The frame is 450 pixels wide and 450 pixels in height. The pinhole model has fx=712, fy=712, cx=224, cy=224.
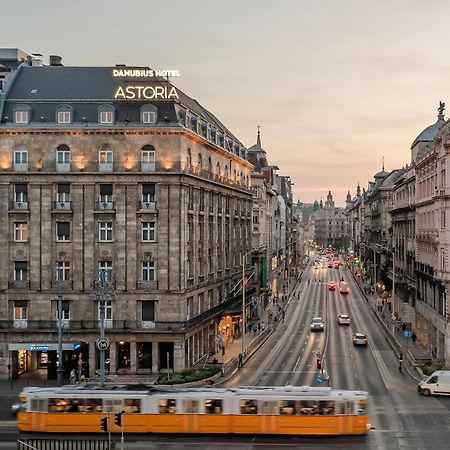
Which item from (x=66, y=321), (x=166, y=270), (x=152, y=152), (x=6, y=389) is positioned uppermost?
(x=152, y=152)

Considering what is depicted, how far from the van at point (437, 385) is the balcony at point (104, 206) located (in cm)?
3248

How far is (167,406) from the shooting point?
144 feet

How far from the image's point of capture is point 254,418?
43.6 meters

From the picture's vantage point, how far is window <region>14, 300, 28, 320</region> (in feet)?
225

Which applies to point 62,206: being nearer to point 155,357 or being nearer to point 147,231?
→ point 147,231

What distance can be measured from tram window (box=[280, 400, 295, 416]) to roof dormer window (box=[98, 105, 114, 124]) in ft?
119

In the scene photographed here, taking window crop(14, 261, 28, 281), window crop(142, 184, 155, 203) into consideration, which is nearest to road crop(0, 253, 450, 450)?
window crop(142, 184, 155, 203)

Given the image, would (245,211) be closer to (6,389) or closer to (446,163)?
(446,163)

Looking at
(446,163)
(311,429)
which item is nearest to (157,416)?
(311,429)

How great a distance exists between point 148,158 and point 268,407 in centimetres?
3242

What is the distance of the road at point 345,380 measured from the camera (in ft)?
140

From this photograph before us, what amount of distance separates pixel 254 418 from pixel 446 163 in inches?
Result: 1551

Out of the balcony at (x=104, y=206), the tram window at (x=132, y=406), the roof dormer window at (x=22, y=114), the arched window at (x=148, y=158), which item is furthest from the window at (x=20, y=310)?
the tram window at (x=132, y=406)

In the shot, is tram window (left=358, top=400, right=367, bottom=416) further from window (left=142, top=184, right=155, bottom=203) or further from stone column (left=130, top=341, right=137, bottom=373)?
window (left=142, top=184, right=155, bottom=203)
